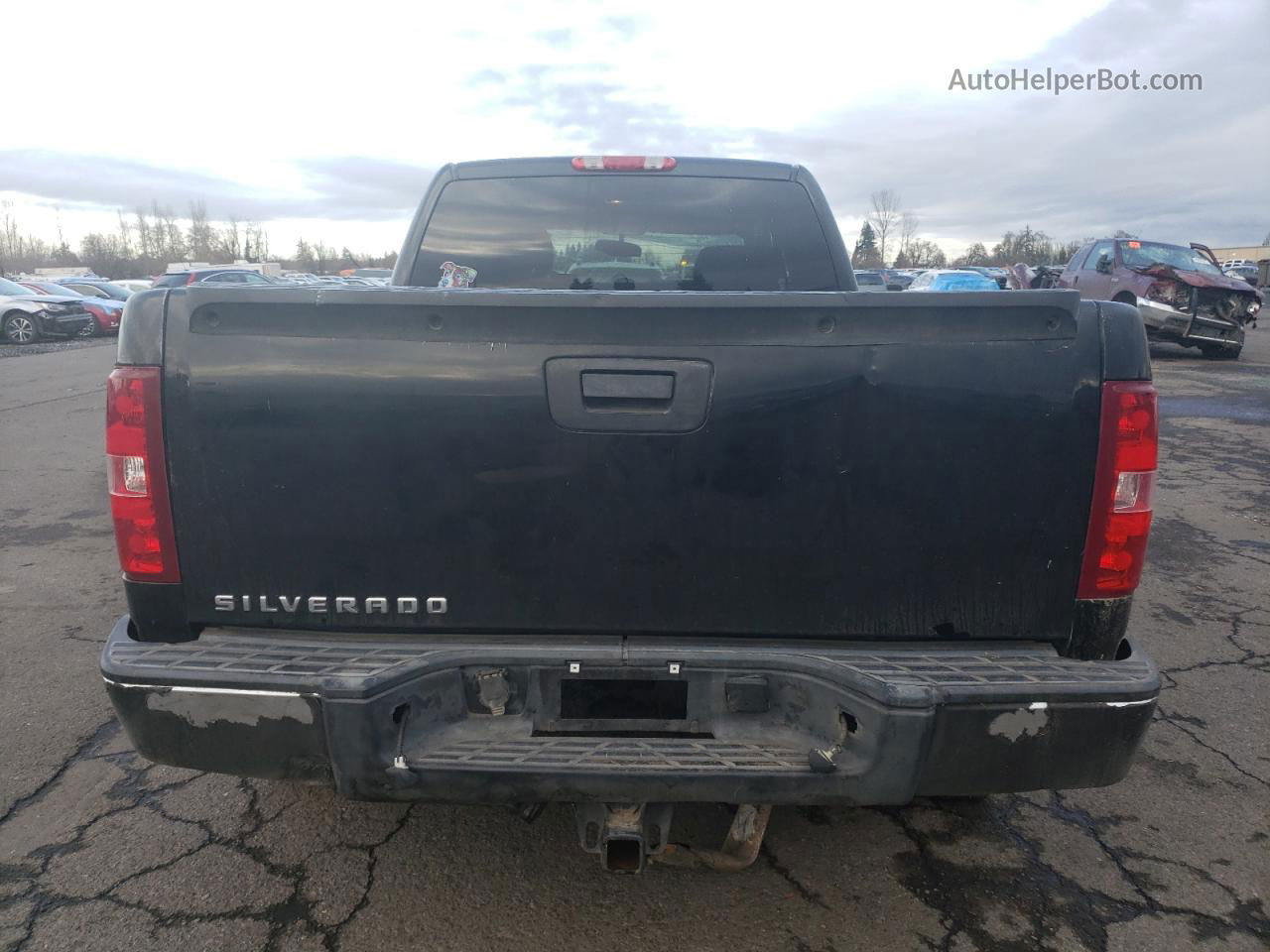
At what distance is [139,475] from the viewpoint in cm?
219

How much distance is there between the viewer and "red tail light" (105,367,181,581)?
7.07 ft

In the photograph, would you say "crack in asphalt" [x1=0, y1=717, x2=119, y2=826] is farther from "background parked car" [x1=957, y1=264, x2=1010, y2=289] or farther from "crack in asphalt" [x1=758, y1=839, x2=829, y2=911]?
"background parked car" [x1=957, y1=264, x2=1010, y2=289]

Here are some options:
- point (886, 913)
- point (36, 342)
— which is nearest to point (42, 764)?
point (886, 913)

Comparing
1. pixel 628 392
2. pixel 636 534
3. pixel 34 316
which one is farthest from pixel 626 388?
pixel 34 316

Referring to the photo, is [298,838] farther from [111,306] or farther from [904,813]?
[111,306]

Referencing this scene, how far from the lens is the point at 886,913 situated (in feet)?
8.52

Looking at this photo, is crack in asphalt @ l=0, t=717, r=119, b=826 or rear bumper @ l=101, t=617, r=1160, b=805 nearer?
rear bumper @ l=101, t=617, r=1160, b=805

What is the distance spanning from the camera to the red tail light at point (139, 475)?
84.8 inches

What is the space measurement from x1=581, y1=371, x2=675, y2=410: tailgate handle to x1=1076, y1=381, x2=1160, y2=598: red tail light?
1019mm

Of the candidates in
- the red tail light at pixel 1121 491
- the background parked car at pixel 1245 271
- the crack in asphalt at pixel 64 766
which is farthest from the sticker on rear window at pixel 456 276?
the background parked car at pixel 1245 271

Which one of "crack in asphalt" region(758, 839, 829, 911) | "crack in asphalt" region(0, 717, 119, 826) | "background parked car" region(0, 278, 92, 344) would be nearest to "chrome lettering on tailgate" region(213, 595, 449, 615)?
"crack in asphalt" region(758, 839, 829, 911)

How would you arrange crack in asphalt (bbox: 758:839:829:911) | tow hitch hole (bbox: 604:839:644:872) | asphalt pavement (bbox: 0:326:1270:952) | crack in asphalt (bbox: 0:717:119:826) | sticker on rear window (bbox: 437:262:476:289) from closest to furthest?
tow hitch hole (bbox: 604:839:644:872) → asphalt pavement (bbox: 0:326:1270:952) → crack in asphalt (bbox: 758:839:829:911) → crack in asphalt (bbox: 0:717:119:826) → sticker on rear window (bbox: 437:262:476:289)

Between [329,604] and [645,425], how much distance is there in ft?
2.92

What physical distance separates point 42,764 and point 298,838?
3.84 ft
